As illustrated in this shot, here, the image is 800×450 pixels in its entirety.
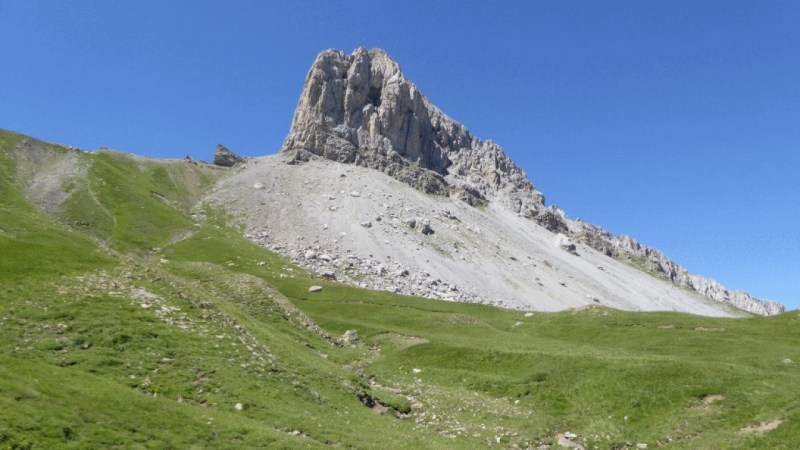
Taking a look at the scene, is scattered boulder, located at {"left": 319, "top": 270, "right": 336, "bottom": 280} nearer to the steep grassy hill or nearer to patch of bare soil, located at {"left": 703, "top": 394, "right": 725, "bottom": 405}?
the steep grassy hill

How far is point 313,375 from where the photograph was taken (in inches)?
1406

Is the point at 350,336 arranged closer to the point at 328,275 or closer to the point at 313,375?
the point at 313,375

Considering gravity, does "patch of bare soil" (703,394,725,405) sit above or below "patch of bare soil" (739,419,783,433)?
above

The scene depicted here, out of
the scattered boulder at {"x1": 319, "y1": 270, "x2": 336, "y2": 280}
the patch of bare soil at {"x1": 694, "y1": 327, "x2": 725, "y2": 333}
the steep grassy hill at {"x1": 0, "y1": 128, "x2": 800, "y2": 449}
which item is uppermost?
the scattered boulder at {"x1": 319, "y1": 270, "x2": 336, "y2": 280}

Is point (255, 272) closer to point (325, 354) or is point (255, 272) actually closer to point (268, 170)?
point (325, 354)

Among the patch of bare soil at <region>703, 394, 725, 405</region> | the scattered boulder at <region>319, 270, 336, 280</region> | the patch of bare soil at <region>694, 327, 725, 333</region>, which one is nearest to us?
the patch of bare soil at <region>703, 394, 725, 405</region>

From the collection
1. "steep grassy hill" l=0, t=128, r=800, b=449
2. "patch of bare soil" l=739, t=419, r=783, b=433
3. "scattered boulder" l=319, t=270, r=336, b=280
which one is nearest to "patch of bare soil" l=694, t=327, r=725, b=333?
"steep grassy hill" l=0, t=128, r=800, b=449

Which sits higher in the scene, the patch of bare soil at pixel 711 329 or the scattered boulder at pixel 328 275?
the scattered boulder at pixel 328 275

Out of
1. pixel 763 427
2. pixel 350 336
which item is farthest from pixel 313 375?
pixel 350 336

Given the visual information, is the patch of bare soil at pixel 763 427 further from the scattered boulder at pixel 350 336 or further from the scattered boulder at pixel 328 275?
the scattered boulder at pixel 328 275

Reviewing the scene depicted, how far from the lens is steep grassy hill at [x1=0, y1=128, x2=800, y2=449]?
2336 centimetres

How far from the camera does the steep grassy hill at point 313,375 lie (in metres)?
23.4

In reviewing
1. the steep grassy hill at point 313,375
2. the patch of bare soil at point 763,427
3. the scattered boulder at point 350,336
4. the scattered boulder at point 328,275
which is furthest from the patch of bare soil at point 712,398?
the scattered boulder at point 328,275

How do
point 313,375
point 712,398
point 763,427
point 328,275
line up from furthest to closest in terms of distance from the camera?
point 328,275, point 313,375, point 712,398, point 763,427
